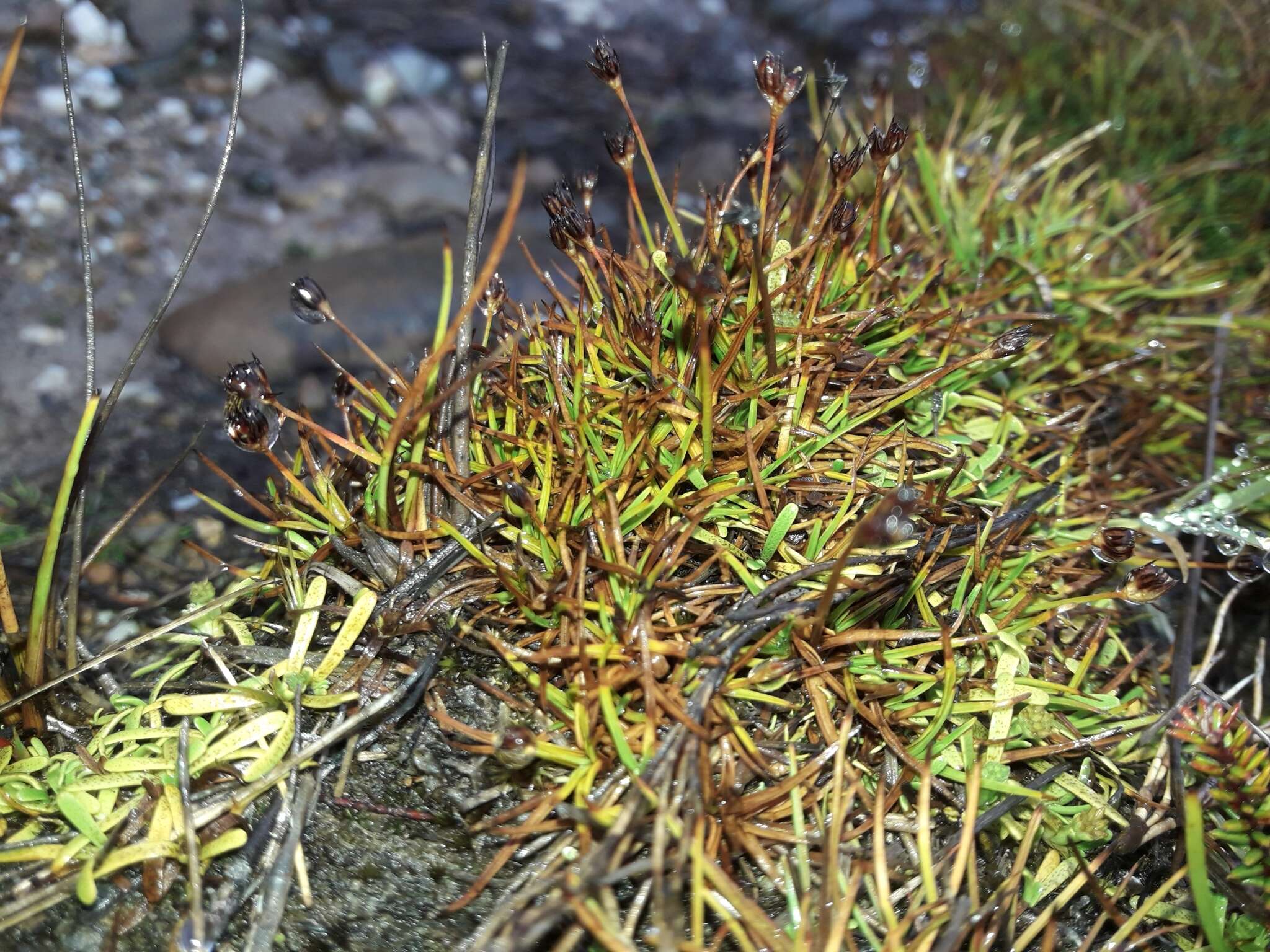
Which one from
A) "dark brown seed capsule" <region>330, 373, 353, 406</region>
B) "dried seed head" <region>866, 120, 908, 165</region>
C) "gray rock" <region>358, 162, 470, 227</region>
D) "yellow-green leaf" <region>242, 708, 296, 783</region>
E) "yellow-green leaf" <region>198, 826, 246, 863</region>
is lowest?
"yellow-green leaf" <region>198, 826, 246, 863</region>

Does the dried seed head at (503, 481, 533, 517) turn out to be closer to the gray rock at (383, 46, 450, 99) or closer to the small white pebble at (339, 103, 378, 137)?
the small white pebble at (339, 103, 378, 137)

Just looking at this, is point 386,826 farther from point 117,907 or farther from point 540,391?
point 540,391

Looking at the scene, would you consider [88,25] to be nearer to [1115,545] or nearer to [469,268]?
[469,268]

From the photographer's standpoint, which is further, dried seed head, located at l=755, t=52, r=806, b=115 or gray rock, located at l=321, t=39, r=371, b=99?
gray rock, located at l=321, t=39, r=371, b=99

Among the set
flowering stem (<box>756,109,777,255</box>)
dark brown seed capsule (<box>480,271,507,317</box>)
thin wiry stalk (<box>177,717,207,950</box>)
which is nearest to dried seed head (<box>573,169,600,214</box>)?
dark brown seed capsule (<box>480,271,507,317</box>)

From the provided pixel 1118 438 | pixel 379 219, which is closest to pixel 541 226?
pixel 379 219

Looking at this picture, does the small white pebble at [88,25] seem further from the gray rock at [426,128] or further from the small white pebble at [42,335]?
the small white pebble at [42,335]
